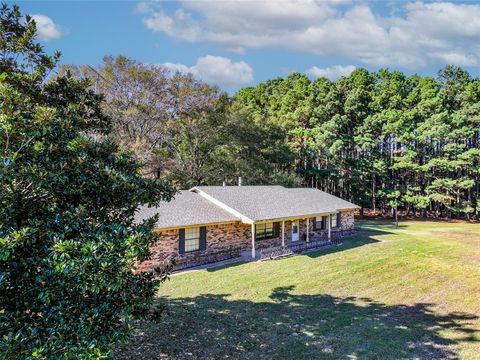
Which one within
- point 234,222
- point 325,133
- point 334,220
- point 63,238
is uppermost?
point 325,133

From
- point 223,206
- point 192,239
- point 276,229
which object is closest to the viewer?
point 192,239

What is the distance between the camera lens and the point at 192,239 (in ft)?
58.3

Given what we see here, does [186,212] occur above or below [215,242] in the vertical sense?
above

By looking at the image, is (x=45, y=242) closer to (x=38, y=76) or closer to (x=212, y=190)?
(x=38, y=76)

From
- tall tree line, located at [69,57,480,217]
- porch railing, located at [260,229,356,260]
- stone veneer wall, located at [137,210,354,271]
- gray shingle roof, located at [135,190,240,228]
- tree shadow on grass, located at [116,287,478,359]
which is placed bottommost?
tree shadow on grass, located at [116,287,478,359]

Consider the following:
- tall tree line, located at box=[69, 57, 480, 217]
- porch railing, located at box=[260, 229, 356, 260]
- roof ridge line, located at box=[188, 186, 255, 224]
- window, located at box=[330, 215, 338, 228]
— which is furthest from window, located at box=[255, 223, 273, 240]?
tall tree line, located at box=[69, 57, 480, 217]

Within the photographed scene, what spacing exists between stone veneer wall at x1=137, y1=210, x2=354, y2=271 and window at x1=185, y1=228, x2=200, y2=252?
0.90 feet

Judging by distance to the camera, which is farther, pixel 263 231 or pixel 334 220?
pixel 334 220

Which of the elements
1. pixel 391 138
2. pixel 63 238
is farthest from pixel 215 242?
pixel 391 138

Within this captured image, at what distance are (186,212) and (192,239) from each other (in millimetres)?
1461

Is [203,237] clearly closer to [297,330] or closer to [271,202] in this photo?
[271,202]

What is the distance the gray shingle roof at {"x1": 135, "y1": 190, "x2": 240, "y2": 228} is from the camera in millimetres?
16828

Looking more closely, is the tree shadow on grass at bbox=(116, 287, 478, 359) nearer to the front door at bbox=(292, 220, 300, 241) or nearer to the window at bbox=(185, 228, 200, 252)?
the window at bbox=(185, 228, 200, 252)

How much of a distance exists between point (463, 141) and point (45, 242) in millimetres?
45480
